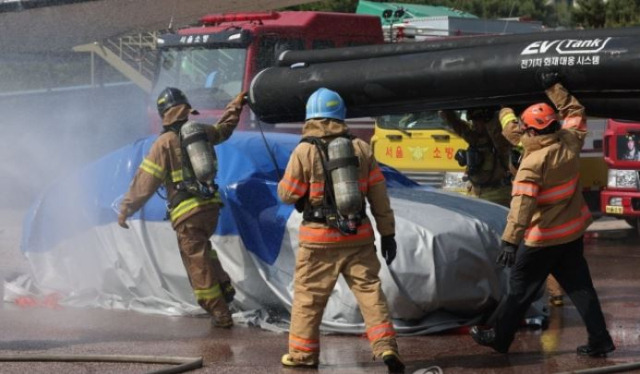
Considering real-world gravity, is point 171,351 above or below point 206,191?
below

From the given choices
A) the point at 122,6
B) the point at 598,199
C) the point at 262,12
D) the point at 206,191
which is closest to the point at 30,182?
the point at 262,12

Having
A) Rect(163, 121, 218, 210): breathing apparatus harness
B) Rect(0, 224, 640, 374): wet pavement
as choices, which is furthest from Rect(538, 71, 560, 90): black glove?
Rect(163, 121, 218, 210): breathing apparatus harness

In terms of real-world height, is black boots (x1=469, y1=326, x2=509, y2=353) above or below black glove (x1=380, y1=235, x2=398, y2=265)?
below

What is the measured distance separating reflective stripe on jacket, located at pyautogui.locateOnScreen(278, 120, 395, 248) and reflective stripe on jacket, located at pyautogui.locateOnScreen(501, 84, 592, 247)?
2.58 feet

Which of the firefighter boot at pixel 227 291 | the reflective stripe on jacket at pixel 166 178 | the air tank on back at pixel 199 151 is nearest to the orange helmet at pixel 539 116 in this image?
the air tank on back at pixel 199 151

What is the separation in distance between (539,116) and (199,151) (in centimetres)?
250

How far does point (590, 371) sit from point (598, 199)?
6.98 meters

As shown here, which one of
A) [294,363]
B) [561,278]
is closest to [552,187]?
[561,278]

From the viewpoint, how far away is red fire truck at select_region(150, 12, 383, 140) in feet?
48.3

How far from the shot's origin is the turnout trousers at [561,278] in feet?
23.1

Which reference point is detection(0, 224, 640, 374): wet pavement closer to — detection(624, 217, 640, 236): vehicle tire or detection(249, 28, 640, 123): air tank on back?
detection(249, 28, 640, 123): air tank on back

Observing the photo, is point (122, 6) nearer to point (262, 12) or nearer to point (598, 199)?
point (262, 12)

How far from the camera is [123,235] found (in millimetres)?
9172

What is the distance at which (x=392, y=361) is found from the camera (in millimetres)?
6574
